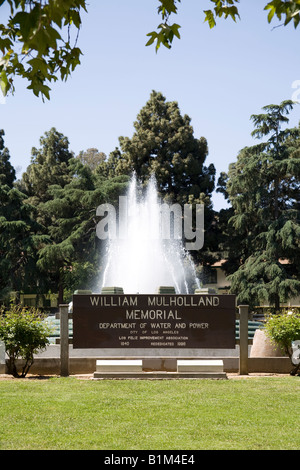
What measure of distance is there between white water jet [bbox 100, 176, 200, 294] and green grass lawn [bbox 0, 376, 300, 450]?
1619cm

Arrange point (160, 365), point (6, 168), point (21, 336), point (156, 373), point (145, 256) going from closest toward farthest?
1. point (156, 373)
2. point (21, 336)
3. point (160, 365)
4. point (145, 256)
5. point (6, 168)

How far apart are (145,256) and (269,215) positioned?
9996 millimetres

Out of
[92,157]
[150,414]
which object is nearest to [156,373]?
[150,414]

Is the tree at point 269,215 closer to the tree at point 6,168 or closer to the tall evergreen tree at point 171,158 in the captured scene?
the tall evergreen tree at point 171,158

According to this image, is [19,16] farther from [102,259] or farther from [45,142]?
[45,142]

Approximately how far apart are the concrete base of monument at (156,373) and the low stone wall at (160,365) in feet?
2.77

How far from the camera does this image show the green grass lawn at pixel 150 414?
7.48 meters

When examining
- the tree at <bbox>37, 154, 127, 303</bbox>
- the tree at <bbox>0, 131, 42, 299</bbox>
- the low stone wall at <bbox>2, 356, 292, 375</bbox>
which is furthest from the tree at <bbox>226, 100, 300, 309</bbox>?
the low stone wall at <bbox>2, 356, 292, 375</bbox>

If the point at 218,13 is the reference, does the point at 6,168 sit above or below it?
above

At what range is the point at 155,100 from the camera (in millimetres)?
49438

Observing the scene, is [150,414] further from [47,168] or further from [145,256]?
[47,168]

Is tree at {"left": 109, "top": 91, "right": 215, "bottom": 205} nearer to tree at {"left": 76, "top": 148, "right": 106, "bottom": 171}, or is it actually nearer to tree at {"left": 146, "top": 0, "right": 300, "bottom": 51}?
tree at {"left": 76, "top": 148, "right": 106, "bottom": 171}

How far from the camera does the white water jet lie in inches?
1332

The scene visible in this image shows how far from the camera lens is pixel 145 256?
115ft
